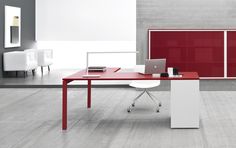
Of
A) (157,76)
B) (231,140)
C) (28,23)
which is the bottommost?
(231,140)

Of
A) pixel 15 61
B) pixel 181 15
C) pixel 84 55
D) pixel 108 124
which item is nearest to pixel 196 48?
pixel 181 15

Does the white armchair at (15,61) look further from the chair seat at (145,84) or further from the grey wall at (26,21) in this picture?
the chair seat at (145,84)

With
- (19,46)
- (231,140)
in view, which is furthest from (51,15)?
(231,140)

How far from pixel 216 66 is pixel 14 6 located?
6.14 metres

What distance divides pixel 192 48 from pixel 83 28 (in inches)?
232

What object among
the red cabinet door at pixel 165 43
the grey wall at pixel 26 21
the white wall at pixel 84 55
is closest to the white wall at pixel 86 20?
the white wall at pixel 84 55

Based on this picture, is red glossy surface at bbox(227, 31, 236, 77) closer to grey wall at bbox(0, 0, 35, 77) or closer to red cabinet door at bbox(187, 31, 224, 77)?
red cabinet door at bbox(187, 31, 224, 77)

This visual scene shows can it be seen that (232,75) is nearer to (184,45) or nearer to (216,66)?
(216,66)

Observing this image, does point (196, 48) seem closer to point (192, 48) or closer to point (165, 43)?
point (192, 48)

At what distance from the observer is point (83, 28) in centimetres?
1587

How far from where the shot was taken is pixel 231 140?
5.14 m

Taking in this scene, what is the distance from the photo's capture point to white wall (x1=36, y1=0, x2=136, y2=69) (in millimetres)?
15734

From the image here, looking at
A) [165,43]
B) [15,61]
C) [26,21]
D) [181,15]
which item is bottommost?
[15,61]

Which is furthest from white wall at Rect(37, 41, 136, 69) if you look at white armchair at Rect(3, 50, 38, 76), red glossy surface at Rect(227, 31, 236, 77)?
red glossy surface at Rect(227, 31, 236, 77)
